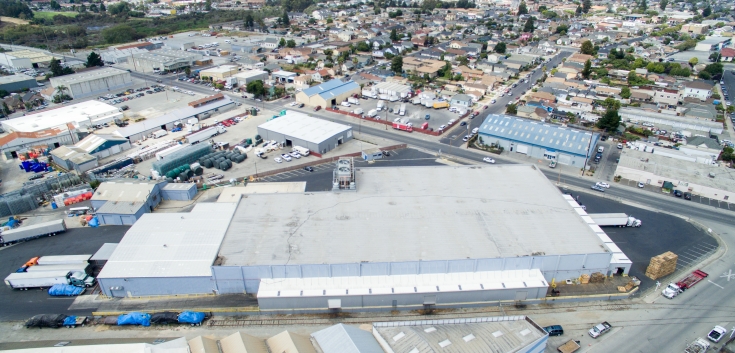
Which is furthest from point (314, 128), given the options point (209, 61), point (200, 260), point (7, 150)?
point (209, 61)

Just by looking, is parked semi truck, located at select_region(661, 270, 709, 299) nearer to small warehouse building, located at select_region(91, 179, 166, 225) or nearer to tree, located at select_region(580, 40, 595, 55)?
small warehouse building, located at select_region(91, 179, 166, 225)

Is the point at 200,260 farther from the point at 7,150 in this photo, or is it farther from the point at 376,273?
the point at 7,150

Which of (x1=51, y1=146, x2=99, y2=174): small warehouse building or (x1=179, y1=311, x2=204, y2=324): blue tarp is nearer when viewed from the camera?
(x1=179, y1=311, x2=204, y2=324): blue tarp

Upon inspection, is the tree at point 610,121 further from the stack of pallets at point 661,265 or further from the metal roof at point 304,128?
the metal roof at point 304,128

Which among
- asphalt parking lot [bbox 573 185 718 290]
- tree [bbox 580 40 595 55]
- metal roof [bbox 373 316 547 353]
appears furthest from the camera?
tree [bbox 580 40 595 55]

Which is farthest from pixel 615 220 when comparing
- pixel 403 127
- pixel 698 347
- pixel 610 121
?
pixel 403 127

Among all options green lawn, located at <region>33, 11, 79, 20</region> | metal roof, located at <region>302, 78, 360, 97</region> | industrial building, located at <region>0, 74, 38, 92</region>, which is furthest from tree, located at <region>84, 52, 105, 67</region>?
green lawn, located at <region>33, 11, 79, 20</region>

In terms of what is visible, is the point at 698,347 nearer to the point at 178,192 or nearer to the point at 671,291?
the point at 671,291
